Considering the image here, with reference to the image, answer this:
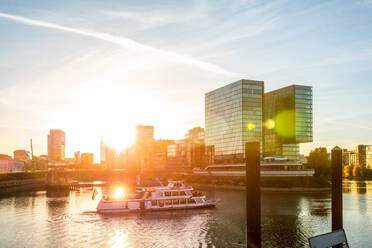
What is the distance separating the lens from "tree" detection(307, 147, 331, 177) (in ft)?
533

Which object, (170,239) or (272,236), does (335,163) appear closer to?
(272,236)

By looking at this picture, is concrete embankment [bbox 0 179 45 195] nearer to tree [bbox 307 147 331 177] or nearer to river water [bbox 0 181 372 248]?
river water [bbox 0 181 372 248]

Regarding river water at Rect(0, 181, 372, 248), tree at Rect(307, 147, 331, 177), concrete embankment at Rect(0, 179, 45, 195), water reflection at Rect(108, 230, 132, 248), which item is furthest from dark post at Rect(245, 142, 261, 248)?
tree at Rect(307, 147, 331, 177)

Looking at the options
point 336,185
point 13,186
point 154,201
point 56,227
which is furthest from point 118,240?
point 13,186

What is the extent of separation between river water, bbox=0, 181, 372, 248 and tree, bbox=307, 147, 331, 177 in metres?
84.9

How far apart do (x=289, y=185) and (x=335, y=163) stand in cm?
10603

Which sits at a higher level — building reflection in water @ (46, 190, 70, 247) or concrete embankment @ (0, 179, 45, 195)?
building reflection in water @ (46, 190, 70, 247)

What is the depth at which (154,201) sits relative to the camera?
75875 millimetres

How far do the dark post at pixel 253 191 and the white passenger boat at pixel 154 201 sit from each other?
54.3 meters

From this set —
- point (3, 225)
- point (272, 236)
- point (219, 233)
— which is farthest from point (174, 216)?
point (3, 225)

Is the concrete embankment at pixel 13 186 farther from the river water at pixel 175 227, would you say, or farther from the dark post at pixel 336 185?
the dark post at pixel 336 185

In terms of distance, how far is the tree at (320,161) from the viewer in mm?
162500

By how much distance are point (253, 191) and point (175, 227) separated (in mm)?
37624

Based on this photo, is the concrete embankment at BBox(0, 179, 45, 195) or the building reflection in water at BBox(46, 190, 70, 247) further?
the concrete embankment at BBox(0, 179, 45, 195)
